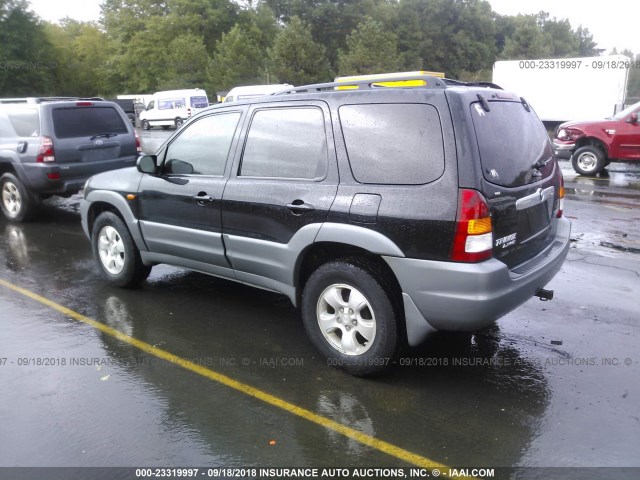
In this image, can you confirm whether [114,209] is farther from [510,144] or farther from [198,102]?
[198,102]

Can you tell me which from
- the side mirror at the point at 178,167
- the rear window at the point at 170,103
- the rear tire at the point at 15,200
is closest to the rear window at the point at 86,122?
the rear tire at the point at 15,200

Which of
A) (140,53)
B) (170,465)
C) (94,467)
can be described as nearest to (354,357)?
(170,465)

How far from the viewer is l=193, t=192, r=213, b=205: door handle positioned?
4684 mm

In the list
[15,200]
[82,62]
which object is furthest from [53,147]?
[82,62]

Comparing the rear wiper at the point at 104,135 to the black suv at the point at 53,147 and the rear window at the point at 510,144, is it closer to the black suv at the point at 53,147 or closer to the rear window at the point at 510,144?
the black suv at the point at 53,147

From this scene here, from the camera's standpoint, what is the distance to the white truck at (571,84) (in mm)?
23688

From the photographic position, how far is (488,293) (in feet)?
11.1

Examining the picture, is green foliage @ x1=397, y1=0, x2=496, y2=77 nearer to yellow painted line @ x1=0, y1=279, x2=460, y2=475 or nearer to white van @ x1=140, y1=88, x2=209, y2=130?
white van @ x1=140, y1=88, x2=209, y2=130

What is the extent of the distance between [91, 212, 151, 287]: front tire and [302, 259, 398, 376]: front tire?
2.25 meters

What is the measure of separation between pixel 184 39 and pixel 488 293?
5563 cm

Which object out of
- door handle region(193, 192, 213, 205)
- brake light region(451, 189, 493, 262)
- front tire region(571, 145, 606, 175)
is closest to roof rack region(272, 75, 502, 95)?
brake light region(451, 189, 493, 262)

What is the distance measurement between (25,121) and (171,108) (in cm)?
2724

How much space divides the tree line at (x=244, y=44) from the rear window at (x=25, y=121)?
115ft

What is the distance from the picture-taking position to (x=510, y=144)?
3.80 metres
